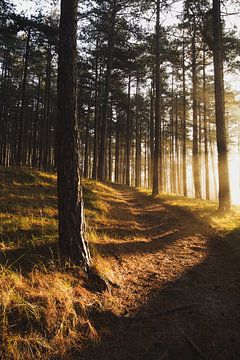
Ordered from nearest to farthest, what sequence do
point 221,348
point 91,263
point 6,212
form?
point 221,348 < point 91,263 < point 6,212

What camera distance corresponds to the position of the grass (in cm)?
252

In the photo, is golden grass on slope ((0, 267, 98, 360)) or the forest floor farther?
the forest floor

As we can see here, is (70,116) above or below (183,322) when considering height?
above

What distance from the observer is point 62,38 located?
4414mm

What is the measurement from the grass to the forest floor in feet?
0.04

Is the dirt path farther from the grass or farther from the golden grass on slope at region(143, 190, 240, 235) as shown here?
the golden grass on slope at region(143, 190, 240, 235)

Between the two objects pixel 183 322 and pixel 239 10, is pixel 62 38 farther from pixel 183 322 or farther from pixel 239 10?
pixel 239 10

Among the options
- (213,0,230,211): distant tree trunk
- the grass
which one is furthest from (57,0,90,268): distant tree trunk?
(213,0,230,211): distant tree trunk

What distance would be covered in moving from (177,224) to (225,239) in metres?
2.08

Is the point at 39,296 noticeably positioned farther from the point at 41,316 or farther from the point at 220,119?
the point at 220,119

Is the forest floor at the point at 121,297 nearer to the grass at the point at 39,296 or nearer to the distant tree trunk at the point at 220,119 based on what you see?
the grass at the point at 39,296

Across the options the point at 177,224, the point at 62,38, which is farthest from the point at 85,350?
the point at 177,224

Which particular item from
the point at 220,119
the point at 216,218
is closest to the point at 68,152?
the point at 216,218

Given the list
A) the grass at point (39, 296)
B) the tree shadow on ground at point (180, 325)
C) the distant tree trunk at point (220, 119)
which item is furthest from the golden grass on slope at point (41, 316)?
the distant tree trunk at point (220, 119)
